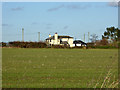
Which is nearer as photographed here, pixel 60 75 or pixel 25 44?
pixel 60 75

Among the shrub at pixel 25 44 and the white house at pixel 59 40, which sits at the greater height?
the white house at pixel 59 40

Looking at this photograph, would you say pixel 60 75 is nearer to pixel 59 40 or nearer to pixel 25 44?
pixel 25 44

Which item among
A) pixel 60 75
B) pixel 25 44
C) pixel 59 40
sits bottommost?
pixel 60 75

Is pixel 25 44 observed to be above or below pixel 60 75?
above

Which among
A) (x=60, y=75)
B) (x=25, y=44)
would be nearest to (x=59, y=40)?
(x=25, y=44)

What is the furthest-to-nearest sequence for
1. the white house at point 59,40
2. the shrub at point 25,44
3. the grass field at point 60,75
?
the white house at point 59,40
the shrub at point 25,44
the grass field at point 60,75

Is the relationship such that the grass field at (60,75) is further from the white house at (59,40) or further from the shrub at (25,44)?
the white house at (59,40)

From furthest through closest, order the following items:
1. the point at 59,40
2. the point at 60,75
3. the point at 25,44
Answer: the point at 59,40
the point at 25,44
the point at 60,75

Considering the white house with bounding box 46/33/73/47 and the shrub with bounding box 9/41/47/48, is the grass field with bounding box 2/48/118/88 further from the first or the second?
the white house with bounding box 46/33/73/47

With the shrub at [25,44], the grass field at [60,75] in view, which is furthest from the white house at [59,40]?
the grass field at [60,75]

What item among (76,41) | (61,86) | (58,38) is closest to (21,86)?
(61,86)

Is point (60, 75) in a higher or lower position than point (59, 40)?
lower

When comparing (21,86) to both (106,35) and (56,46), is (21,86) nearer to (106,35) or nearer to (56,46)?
(56,46)

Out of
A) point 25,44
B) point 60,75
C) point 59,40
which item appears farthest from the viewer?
point 59,40
